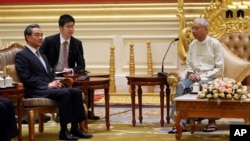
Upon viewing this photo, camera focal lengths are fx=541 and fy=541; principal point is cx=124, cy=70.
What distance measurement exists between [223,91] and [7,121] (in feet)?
7.03

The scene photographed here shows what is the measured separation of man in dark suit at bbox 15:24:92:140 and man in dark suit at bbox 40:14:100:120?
2.64 feet

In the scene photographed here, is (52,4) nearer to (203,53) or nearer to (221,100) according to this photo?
(203,53)

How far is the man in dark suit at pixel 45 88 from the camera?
5.72 m

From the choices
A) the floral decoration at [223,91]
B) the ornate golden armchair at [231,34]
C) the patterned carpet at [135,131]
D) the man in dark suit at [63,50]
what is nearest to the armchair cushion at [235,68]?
the ornate golden armchair at [231,34]

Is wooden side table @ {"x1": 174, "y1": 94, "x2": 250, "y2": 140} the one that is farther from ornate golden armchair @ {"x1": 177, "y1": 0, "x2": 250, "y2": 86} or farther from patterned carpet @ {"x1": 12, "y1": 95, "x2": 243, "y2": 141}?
ornate golden armchair @ {"x1": 177, "y1": 0, "x2": 250, "y2": 86}

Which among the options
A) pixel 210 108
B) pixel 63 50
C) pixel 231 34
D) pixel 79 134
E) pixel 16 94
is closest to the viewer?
pixel 16 94

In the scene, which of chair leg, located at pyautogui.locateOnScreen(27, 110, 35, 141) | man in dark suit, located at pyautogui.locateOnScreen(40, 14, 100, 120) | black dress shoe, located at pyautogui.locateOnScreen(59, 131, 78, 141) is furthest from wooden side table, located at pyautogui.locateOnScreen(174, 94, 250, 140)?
man in dark suit, located at pyautogui.locateOnScreen(40, 14, 100, 120)

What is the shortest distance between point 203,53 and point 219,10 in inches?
75.0

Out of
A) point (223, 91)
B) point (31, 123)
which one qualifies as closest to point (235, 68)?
point (223, 91)

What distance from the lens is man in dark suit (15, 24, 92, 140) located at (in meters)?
5.72

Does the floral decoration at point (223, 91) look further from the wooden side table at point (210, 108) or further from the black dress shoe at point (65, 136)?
the black dress shoe at point (65, 136)

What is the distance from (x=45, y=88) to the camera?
5.84m

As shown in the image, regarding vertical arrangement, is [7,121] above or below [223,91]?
below

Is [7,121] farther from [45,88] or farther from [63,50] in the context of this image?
[63,50]
